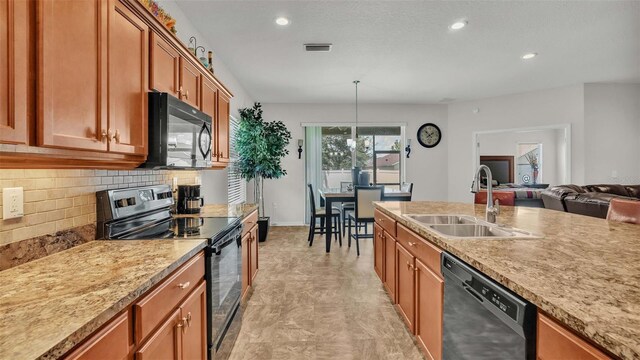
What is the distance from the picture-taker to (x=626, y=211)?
83.0 inches

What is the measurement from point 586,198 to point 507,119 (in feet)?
8.56

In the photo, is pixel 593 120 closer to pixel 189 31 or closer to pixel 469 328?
pixel 469 328

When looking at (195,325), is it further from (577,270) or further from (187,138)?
(577,270)

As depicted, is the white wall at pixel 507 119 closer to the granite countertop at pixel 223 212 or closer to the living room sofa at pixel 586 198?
the living room sofa at pixel 586 198

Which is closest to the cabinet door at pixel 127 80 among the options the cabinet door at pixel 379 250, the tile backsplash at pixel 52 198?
the tile backsplash at pixel 52 198

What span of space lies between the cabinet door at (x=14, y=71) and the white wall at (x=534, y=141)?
31.8 feet

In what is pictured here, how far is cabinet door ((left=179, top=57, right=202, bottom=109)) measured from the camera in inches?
78.6

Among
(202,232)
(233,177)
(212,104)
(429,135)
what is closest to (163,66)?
(212,104)

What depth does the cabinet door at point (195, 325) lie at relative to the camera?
1348mm

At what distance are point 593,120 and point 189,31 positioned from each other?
6321 mm

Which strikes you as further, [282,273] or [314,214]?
[314,214]

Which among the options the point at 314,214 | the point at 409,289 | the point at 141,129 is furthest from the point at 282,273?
the point at 141,129

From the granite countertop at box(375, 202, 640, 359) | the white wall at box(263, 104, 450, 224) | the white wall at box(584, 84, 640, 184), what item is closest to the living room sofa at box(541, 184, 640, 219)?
the white wall at box(584, 84, 640, 184)

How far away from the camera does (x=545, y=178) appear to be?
29.7ft
